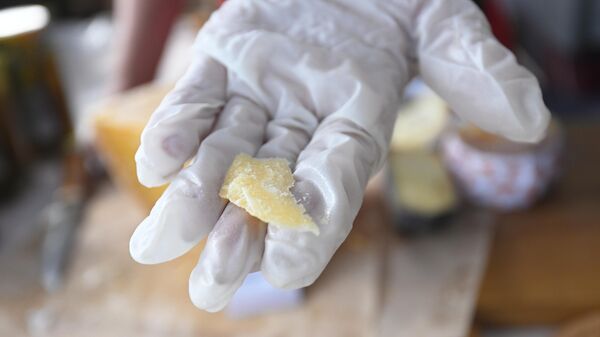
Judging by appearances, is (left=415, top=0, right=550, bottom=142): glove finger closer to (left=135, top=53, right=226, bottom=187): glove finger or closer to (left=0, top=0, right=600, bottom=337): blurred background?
(left=135, top=53, right=226, bottom=187): glove finger

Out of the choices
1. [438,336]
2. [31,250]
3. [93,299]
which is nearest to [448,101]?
[438,336]

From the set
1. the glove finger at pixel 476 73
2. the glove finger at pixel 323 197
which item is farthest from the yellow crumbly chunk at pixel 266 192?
the glove finger at pixel 476 73

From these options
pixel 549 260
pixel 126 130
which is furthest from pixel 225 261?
pixel 549 260

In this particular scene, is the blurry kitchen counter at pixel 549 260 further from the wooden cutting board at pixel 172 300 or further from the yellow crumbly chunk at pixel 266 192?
the yellow crumbly chunk at pixel 266 192

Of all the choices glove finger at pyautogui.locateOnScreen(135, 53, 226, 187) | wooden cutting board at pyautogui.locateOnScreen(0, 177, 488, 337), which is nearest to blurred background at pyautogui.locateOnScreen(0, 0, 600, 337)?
wooden cutting board at pyautogui.locateOnScreen(0, 177, 488, 337)

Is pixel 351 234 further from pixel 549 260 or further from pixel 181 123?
pixel 181 123
